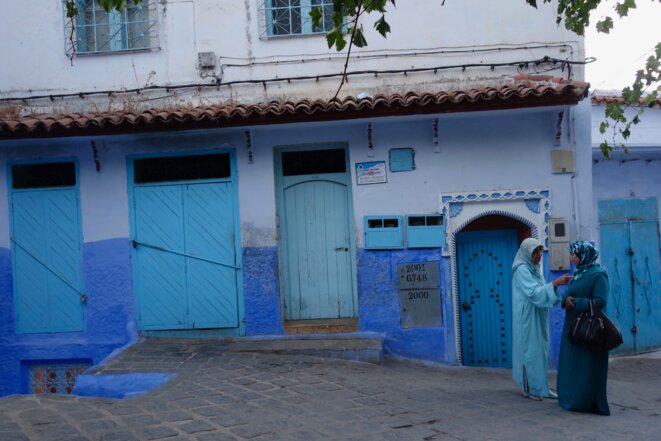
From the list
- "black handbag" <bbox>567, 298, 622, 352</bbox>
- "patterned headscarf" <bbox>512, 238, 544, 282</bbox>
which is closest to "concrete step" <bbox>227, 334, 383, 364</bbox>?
"patterned headscarf" <bbox>512, 238, 544, 282</bbox>

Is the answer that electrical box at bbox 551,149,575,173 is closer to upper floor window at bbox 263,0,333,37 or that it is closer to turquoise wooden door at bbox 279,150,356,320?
turquoise wooden door at bbox 279,150,356,320

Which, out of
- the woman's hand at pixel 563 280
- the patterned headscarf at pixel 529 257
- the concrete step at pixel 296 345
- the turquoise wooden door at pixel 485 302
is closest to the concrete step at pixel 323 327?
the concrete step at pixel 296 345

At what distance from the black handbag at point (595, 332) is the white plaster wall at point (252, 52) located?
4.02 m

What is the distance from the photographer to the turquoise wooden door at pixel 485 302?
8945 millimetres

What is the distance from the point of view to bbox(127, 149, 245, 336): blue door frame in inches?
345

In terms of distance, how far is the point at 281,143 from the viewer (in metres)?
8.78

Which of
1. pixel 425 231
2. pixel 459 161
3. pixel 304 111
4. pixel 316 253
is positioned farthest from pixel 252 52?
pixel 425 231

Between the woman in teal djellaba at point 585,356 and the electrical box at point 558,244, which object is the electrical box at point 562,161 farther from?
the woman in teal djellaba at point 585,356

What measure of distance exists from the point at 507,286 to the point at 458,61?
3151mm

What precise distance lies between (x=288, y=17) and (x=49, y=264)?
474 cm

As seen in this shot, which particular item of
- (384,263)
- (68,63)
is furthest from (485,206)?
(68,63)

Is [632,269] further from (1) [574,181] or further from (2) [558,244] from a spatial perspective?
(1) [574,181]

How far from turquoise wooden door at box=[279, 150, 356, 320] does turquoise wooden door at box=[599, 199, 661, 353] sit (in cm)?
432

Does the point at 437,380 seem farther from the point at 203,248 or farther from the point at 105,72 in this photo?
the point at 105,72
